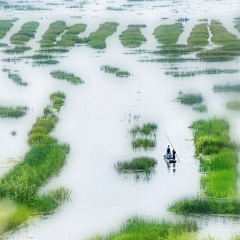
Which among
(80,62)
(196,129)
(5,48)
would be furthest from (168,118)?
(5,48)

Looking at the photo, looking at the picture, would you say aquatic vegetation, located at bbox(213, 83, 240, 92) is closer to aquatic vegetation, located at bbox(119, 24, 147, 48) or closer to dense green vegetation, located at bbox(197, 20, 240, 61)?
dense green vegetation, located at bbox(197, 20, 240, 61)

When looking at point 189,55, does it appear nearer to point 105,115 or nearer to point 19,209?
point 105,115

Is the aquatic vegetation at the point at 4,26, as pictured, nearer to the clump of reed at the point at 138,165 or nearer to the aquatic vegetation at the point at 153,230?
the clump of reed at the point at 138,165

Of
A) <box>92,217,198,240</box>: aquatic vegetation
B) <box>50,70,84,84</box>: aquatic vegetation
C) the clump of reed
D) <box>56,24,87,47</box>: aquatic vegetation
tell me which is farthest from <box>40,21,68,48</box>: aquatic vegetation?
<box>92,217,198,240</box>: aquatic vegetation

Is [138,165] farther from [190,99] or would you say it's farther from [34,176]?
[190,99]

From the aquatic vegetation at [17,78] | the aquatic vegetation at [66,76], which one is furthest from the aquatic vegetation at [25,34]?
the aquatic vegetation at [66,76]

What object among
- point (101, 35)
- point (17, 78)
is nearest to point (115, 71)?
point (17, 78)

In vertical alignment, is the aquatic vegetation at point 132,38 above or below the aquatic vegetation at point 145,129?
above
